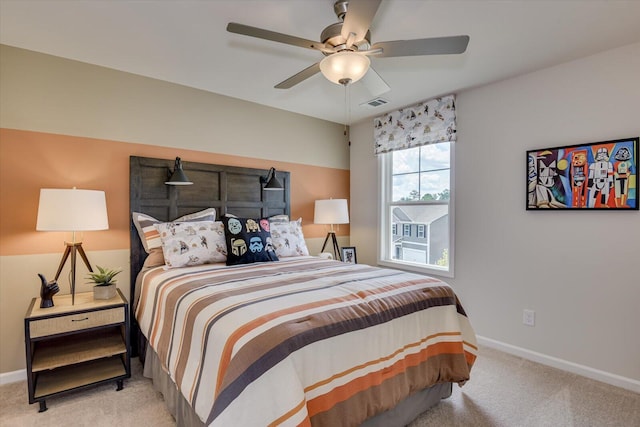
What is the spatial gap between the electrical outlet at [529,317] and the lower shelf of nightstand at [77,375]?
3.26m

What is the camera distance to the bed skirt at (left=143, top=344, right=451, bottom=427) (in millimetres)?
1638

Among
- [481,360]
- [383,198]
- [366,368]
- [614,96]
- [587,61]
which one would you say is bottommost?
[481,360]

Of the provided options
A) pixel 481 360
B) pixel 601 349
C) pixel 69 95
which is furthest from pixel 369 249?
pixel 69 95

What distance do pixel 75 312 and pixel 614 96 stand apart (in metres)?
4.13

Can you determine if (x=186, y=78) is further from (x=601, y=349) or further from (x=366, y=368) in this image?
(x=601, y=349)

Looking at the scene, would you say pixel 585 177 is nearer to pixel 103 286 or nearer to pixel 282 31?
pixel 282 31

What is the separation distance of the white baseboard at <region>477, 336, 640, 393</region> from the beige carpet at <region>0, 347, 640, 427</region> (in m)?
0.07

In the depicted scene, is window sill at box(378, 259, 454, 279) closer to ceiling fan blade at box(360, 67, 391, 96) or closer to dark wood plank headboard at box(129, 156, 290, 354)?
dark wood plank headboard at box(129, 156, 290, 354)

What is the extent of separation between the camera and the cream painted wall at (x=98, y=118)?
7.73ft

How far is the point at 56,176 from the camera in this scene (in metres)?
2.49

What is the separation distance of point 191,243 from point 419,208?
2.51m

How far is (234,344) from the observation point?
51.0 inches

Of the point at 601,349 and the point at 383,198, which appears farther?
the point at 383,198

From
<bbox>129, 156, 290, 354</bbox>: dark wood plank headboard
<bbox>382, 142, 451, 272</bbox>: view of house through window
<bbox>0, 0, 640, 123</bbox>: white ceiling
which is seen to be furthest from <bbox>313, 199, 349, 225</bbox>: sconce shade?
<bbox>0, 0, 640, 123</bbox>: white ceiling
